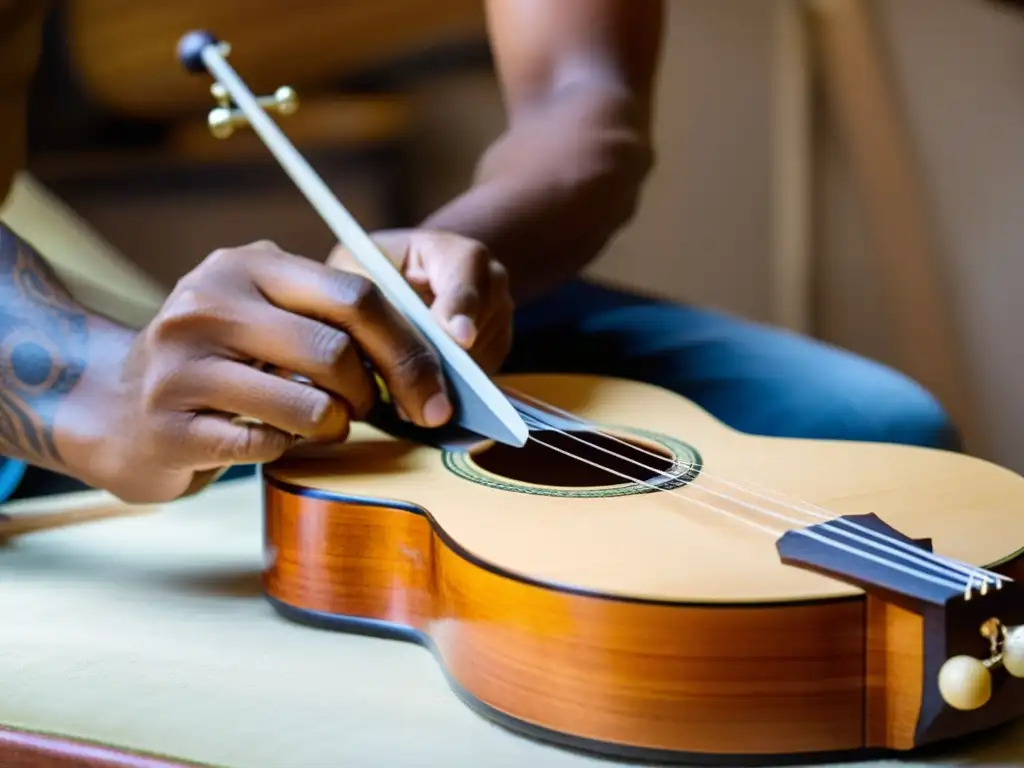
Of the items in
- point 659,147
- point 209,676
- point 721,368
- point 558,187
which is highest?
point 659,147

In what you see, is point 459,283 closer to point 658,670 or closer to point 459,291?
point 459,291

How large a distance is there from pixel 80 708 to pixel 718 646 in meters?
0.27

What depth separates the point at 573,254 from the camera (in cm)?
91

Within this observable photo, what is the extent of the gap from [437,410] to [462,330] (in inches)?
2.1

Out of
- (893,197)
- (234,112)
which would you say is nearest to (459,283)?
(234,112)

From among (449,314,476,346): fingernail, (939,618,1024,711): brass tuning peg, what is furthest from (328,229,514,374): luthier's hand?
(939,618,1024,711): brass tuning peg

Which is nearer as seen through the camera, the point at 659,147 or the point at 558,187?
the point at 558,187

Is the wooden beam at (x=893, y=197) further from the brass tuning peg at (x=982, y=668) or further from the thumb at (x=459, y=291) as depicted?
the brass tuning peg at (x=982, y=668)

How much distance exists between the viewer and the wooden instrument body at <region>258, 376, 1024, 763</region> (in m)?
0.37

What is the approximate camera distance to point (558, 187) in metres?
0.89

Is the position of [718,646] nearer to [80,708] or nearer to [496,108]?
[80,708]

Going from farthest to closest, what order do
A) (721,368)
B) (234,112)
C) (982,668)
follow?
(721,368), (234,112), (982,668)

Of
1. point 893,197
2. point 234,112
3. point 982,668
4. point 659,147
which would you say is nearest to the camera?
point 982,668

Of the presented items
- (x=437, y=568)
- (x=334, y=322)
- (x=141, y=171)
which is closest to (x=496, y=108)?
(x=141, y=171)
